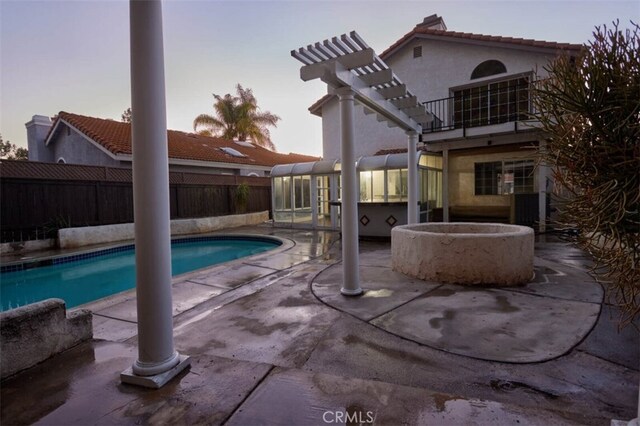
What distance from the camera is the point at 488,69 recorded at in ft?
40.1

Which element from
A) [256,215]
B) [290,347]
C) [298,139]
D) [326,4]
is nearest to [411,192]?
[326,4]

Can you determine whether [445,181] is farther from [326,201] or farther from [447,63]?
[326,201]

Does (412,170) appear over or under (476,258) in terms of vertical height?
over

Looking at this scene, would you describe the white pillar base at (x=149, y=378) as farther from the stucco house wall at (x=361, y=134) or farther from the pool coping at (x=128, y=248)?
the stucco house wall at (x=361, y=134)

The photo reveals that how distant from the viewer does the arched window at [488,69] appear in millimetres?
12000

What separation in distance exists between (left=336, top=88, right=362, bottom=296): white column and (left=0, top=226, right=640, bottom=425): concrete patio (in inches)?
12.7

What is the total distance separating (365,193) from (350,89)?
27.2 ft

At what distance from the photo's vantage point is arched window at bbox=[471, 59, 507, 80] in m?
12.0

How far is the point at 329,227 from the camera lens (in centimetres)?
1379

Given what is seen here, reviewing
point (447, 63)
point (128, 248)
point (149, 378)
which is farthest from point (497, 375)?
point (447, 63)

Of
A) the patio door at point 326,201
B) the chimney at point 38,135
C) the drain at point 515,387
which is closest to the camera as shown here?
the drain at point 515,387

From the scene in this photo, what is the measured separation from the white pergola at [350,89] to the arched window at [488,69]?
788 centimetres

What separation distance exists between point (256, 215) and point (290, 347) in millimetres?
14674

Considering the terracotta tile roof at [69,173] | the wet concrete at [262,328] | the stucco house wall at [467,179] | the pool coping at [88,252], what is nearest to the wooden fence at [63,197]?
the terracotta tile roof at [69,173]
